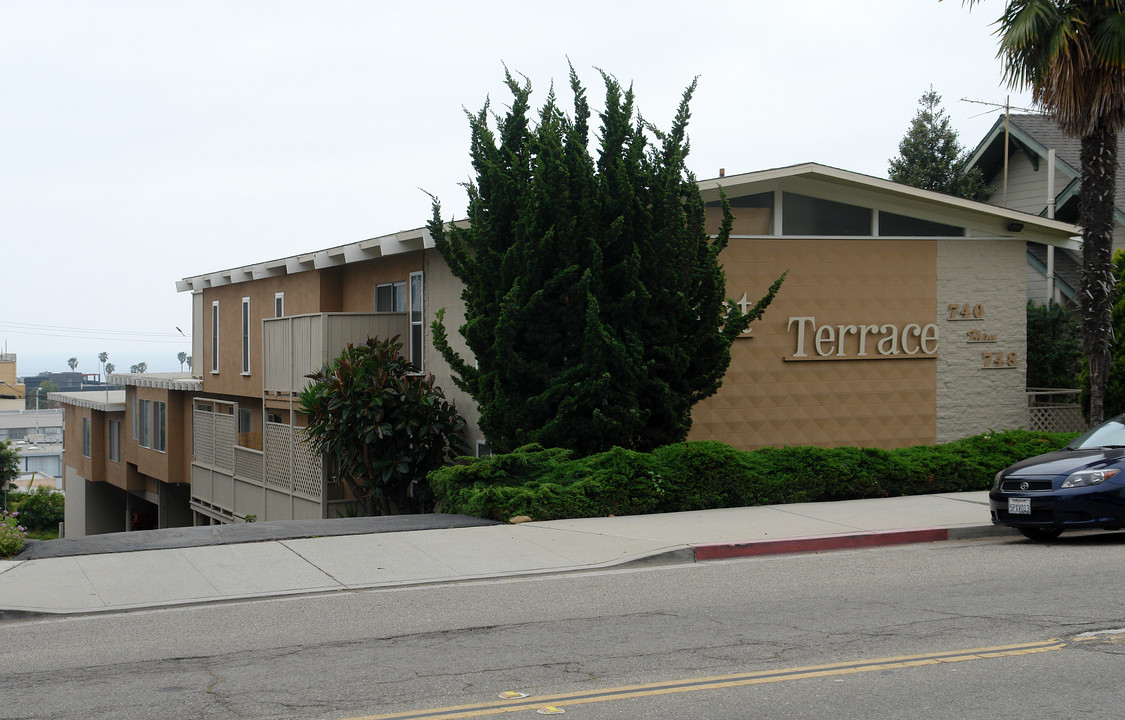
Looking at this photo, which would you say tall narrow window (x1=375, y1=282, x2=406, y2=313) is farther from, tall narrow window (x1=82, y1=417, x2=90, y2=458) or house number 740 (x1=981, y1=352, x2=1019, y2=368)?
tall narrow window (x1=82, y1=417, x2=90, y2=458)

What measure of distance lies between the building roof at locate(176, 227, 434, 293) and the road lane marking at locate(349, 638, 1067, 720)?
1264 cm

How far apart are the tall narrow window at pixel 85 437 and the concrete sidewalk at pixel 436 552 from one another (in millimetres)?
29813

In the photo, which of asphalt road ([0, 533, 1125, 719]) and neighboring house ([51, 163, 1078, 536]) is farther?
neighboring house ([51, 163, 1078, 536])

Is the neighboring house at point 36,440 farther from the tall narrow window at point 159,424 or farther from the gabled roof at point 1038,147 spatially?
the gabled roof at point 1038,147

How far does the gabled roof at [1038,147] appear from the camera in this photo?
24.6 m

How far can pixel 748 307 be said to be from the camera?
18109mm

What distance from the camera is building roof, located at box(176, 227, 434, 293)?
63.1ft

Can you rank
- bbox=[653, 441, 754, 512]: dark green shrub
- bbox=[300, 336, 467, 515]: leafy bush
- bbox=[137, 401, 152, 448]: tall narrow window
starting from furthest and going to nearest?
1. bbox=[137, 401, 152, 448]: tall narrow window
2. bbox=[300, 336, 467, 515]: leafy bush
3. bbox=[653, 441, 754, 512]: dark green shrub

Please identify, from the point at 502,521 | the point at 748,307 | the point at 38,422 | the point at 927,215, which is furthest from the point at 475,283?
the point at 38,422

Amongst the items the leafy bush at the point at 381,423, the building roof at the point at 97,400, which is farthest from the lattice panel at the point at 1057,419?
the building roof at the point at 97,400

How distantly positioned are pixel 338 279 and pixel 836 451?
13453 mm

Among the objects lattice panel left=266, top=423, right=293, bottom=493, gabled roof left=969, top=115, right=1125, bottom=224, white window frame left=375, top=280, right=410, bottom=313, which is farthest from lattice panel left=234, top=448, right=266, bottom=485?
gabled roof left=969, top=115, right=1125, bottom=224

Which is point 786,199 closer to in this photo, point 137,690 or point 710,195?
point 710,195

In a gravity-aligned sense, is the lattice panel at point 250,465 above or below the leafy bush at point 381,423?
below
